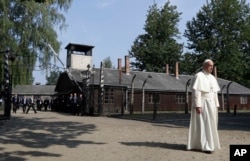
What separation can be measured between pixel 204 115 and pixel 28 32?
25320mm

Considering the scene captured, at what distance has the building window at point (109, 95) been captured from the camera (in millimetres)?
44031

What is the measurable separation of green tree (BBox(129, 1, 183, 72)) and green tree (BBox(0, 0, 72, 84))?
113ft

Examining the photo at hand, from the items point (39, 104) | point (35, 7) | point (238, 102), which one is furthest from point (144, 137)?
point (238, 102)

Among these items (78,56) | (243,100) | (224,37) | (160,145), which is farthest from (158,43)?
(160,145)

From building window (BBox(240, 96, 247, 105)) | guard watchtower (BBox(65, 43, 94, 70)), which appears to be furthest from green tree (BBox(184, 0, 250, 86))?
guard watchtower (BBox(65, 43, 94, 70))

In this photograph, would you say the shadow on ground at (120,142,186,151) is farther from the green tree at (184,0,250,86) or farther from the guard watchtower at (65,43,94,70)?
the green tree at (184,0,250,86)

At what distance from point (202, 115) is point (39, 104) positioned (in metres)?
39.9

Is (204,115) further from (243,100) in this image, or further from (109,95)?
(243,100)

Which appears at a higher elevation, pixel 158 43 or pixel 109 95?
Result: pixel 158 43

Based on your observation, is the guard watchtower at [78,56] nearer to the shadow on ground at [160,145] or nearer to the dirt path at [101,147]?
the dirt path at [101,147]

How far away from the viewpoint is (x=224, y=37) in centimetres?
6625

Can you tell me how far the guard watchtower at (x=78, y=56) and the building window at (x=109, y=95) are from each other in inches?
167

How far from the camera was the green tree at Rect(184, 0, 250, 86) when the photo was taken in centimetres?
6506

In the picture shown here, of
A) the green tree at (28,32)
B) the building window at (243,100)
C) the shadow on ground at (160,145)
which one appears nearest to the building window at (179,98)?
the building window at (243,100)
